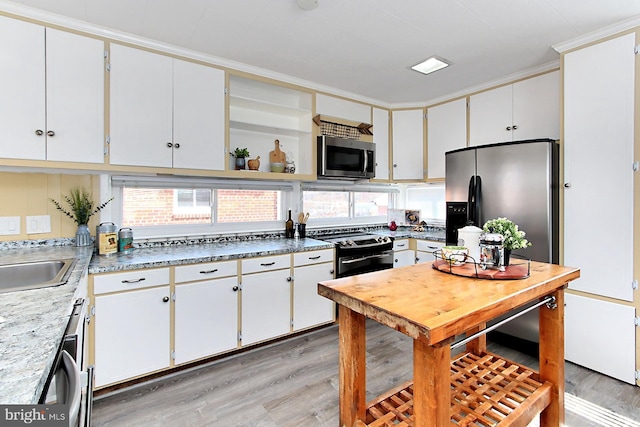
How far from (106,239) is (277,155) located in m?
1.71

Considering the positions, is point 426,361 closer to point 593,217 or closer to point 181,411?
point 181,411

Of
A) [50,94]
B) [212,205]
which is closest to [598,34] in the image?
[212,205]

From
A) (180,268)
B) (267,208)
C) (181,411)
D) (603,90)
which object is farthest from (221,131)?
(603,90)

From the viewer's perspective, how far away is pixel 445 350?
114cm

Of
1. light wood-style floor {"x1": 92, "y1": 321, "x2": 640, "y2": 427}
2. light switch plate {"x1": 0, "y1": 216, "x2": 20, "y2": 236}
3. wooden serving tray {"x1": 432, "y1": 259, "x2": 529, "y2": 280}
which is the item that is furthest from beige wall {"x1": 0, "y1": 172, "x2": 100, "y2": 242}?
wooden serving tray {"x1": 432, "y1": 259, "x2": 529, "y2": 280}

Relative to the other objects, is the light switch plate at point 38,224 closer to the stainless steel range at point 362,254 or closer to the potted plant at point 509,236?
the stainless steel range at point 362,254

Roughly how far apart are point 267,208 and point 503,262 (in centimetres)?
237

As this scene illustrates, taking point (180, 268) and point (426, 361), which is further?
point (180, 268)

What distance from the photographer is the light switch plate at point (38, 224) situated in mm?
2242

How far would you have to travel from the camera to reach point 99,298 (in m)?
1.96

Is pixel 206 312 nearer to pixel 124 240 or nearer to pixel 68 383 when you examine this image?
pixel 124 240

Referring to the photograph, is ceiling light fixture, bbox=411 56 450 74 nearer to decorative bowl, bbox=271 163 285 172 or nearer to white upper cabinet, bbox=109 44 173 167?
decorative bowl, bbox=271 163 285 172

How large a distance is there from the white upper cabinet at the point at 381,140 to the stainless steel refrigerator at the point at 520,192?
1.06 m

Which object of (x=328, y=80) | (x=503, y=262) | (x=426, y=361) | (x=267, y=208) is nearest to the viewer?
(x=426, y=361)
